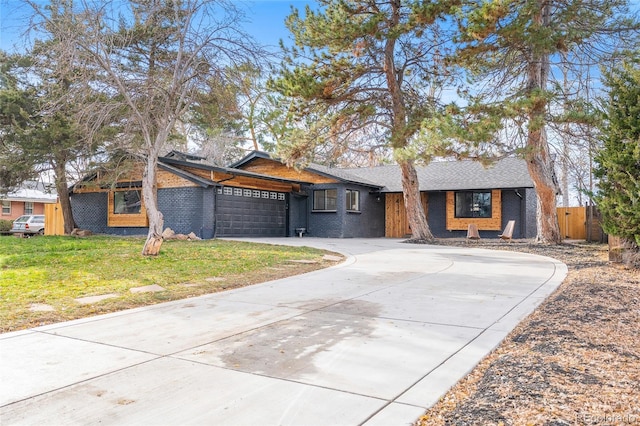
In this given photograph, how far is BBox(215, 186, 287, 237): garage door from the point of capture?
19.0 meters

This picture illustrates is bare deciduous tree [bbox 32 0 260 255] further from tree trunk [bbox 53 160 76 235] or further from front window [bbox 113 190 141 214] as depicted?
front window [bbox 113 190 141 214]

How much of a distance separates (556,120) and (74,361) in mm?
12681

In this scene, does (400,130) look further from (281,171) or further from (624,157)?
(281,171)

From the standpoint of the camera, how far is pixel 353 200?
22.5m

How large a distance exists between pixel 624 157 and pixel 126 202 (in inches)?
754

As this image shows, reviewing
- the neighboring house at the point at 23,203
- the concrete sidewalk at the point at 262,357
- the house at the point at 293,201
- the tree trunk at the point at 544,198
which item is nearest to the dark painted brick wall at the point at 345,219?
the house at the point at 293,201

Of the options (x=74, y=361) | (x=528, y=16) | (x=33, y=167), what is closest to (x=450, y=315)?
(x=74, y=361)

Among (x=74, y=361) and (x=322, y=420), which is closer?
(x=322, y=420)

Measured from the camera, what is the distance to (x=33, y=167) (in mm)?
19625

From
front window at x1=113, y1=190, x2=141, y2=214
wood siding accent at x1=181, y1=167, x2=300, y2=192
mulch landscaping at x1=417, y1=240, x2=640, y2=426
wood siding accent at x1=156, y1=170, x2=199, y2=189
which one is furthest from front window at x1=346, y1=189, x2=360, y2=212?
mulch landscaping at x1=417, y1=240, x2=640, y2=426

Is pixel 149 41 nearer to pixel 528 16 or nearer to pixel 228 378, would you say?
pixel 528 16

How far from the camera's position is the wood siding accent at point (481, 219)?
70.7 feet

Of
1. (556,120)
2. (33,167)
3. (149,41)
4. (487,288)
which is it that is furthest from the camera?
(33,167)
